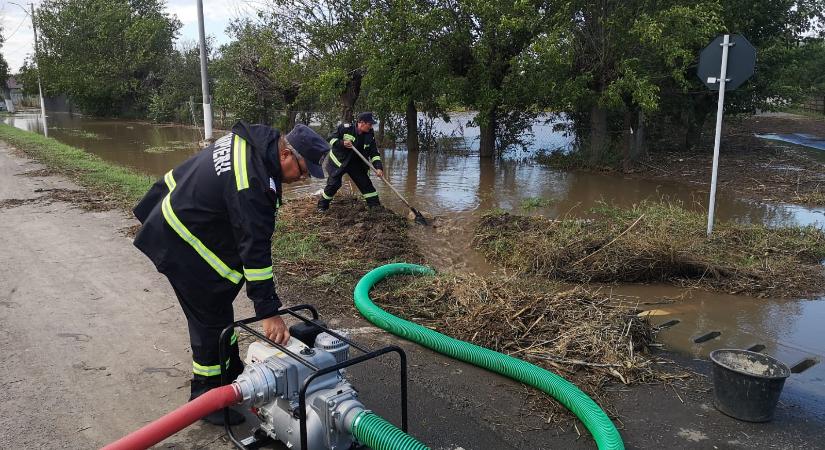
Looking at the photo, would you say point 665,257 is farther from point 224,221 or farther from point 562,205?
point 224,221

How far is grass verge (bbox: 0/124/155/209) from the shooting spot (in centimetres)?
972

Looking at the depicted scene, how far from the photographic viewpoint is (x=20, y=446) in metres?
3.00

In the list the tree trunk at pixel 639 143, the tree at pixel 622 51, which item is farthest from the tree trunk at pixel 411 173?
the tree trunk at pixel 639 143

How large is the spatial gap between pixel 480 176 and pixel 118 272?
371 inches

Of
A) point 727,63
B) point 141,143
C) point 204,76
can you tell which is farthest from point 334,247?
point 141,143

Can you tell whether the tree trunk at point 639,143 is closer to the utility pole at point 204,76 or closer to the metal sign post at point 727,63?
the metal sign post at point 727,63

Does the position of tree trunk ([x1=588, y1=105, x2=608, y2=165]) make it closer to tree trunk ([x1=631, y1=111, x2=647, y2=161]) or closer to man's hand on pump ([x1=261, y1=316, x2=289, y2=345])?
tree trunk ([x1=631, y1=111, x2=647, y2=161])

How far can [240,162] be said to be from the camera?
2771mm

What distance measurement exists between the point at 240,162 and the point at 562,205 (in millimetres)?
8511

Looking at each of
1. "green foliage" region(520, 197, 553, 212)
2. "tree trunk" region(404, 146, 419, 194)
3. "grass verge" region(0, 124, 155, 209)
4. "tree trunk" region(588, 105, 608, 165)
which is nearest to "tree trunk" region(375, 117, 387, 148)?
"tree trunk" region(404, 146, 419, 194)

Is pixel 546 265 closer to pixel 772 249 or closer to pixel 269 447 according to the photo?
pixel 772 249

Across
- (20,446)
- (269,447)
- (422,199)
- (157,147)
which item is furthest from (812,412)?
(157,147)

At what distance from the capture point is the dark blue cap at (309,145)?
2852 mm

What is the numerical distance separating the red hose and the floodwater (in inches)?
134
